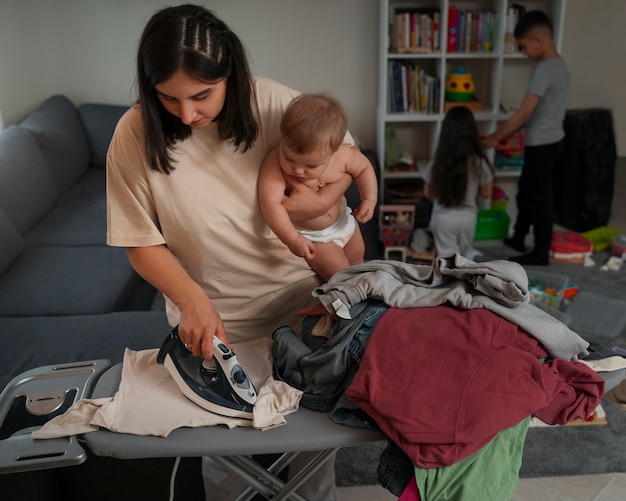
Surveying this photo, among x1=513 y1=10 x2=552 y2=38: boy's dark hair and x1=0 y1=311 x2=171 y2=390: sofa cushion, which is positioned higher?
x1=513 y1=10 x2=552 y2=38: boy's dark hair

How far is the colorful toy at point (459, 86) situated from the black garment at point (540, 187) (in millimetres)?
494

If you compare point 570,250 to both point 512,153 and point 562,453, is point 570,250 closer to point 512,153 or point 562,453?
point 512,153

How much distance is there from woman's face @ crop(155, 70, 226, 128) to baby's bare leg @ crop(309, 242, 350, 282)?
454mm

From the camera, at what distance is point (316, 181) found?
153 centimetres

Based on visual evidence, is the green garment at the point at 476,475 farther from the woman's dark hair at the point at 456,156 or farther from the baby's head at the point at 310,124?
the woman's dark hair at the point at 456,156

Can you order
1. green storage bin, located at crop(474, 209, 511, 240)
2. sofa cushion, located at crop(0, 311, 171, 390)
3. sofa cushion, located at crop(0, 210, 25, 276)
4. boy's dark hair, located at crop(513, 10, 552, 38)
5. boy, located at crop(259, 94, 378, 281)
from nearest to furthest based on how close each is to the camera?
boy, located at crop(259, 94, 378, 281), sofa cushion, located at crop(0, 311, 171, 390), sofa cushion, located at crop(0, 210, 25, 276), boy's dark hair, located at crop(513, 10, 552, 38), green storage bin, located at crop(474, 209, 511, 240)

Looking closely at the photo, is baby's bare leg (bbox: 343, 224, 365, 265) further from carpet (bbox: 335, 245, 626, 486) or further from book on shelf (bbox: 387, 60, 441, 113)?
book on shelf (bbox: 387, 60, 441, 113)

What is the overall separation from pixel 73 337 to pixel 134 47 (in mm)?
2388

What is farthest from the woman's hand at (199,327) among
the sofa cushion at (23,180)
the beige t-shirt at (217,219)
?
the sofa cushion at (23,180)

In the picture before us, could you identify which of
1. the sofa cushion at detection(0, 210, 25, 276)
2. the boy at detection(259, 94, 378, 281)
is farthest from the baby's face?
the sofa cushion at detection(0, 210, 25, 276)

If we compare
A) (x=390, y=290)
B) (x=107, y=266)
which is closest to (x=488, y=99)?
(x=107, y=266)

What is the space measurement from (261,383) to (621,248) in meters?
2.94

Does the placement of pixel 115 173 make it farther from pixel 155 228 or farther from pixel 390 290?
pixel 390 290

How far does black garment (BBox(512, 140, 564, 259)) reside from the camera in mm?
3562
